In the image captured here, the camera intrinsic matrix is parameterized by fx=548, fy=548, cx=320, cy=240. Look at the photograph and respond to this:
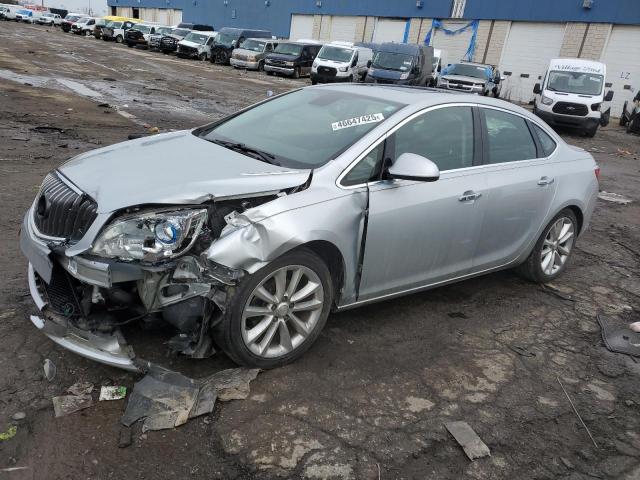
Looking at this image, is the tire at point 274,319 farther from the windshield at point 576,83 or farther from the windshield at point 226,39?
the windshield at point 226,39

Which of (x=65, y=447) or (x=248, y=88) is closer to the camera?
(x=65, y=447)

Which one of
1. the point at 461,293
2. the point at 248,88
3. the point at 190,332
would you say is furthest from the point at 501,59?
the point at 190,332

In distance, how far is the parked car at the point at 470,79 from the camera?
21.5 m

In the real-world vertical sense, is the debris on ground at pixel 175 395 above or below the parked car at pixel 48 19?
above

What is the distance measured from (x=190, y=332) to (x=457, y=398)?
1.62 meters

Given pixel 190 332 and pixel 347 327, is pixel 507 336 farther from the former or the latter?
pixel 190 332

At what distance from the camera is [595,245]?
6.38 metres

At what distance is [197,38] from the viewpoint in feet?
114

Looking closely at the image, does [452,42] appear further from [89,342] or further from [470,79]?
[89,342]

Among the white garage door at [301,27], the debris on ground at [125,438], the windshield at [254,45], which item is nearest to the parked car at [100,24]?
the white garage door at [301,27]

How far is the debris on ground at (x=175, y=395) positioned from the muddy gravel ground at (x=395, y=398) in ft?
0.20

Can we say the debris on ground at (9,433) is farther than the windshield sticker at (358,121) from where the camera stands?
No

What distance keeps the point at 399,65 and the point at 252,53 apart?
11.2 m


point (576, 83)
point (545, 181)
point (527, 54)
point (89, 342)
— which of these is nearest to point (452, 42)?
point (527, 54)
